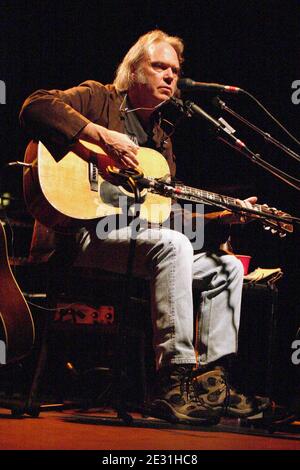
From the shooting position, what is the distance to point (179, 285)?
88.3 inches

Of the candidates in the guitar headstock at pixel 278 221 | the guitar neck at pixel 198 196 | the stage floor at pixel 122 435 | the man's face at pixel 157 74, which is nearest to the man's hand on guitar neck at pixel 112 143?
the guitar neck at pixel 198 196

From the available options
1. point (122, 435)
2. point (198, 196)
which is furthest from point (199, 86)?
point (122, 435)

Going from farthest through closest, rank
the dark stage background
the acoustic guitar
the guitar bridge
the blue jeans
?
the dark stage background → the guitar bridge → the acoustic guitar → the blue jeans

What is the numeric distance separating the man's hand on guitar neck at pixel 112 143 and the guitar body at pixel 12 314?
495 millimetres

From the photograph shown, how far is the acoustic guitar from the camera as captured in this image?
2311mm

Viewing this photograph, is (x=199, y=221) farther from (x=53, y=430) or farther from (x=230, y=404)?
(x=53, y=430)

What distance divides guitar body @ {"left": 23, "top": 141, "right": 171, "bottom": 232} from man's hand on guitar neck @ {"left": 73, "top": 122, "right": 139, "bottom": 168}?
0.05m

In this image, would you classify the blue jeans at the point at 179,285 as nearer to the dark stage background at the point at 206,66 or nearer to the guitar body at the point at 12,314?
the guitar body at the point at 12,314

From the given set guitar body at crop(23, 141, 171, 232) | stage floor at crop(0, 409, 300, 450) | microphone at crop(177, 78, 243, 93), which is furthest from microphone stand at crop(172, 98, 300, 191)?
stage floor at crop(0, 409, 300, 450)

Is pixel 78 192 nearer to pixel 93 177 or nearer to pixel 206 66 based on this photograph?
pixel 93 177

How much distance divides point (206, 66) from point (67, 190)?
218cm

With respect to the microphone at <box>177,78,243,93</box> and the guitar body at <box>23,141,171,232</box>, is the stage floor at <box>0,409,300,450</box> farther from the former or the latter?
the microphone at <box>177,78,243,93</box>

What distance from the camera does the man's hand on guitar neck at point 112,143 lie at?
7.84ft
